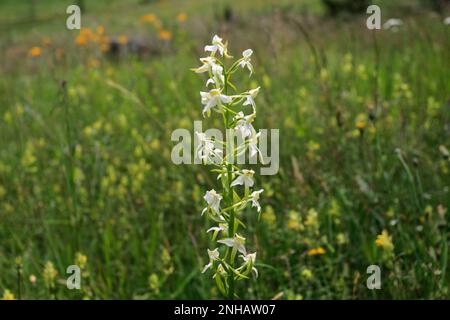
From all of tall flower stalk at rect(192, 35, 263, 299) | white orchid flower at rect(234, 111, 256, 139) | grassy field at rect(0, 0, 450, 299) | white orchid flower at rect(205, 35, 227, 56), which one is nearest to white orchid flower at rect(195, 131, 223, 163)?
tall flower stalk at rect(192, 35, 263, 299)

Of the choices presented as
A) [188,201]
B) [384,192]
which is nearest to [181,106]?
[188,201]

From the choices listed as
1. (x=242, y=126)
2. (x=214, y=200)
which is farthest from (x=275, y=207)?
(x=242, y=126)

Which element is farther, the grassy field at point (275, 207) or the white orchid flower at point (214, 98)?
the grassy field at point (275, 207)

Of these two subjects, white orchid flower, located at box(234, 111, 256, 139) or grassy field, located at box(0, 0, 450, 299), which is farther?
grassy field, located at box(0, 0, 450, 299)

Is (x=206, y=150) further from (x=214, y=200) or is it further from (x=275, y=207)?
(x=275, y=207)

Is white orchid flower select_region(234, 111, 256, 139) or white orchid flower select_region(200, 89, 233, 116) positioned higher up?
white orchid flower select_region(200, 89, 233, 116)

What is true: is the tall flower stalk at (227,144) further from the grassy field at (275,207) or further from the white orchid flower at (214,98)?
the grassy field at (275,207)

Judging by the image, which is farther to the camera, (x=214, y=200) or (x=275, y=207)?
(x=275, y=207)

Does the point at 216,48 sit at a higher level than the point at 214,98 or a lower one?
higher

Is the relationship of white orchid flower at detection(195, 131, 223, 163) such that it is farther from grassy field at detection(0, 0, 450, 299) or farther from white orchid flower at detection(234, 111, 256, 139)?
grassy field at detection(0, 0, 450, 299)

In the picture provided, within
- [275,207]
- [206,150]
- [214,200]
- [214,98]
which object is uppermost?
[214,98]

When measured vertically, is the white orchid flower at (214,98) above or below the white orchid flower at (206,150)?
above

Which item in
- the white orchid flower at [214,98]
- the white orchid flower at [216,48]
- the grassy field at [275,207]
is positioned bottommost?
the grassy field at [275,207]

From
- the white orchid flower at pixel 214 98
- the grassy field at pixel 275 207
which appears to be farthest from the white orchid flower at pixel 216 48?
the grassy field at pixel 275 207
